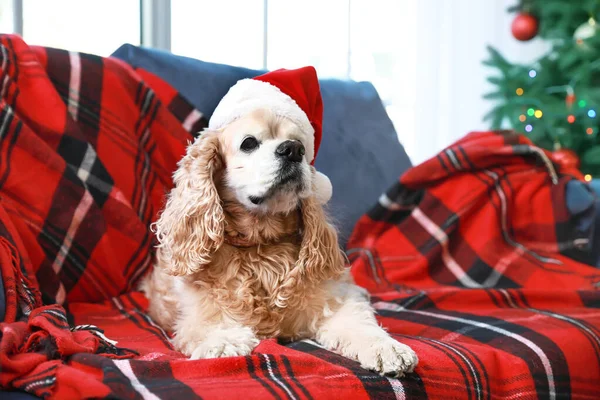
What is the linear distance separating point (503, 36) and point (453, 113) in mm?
753

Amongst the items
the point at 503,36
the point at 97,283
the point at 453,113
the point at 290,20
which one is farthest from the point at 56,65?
the point at 503,36

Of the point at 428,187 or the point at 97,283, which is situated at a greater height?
the point at 428,187

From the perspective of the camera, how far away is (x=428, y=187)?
8.02ft

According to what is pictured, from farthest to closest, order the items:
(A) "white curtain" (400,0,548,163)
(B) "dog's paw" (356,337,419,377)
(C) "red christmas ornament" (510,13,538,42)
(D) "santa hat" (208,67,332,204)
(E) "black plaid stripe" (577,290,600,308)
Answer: (A) "white curtain" (400,0,548,163)
(C) "red christmas ornament" (510,13,538,42)
(E) "black plaid stripe" (577,290,600,308)
(D) "santa hat" (208,67,332,204)
(B) "dog's paw" (356,337,419,377)

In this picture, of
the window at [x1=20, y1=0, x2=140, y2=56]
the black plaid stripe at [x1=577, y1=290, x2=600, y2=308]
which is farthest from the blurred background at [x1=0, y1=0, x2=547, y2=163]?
the black plaid stripe at [x1=577, y1=290, x2=600, y2=308]

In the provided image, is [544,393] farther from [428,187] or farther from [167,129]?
[167,129]

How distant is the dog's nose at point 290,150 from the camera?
1.47m

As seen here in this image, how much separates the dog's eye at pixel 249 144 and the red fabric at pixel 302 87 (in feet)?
0.60

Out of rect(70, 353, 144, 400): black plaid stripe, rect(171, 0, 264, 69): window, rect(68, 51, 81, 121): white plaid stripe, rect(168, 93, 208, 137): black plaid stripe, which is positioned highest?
rect(171, 0, 264, 69): window

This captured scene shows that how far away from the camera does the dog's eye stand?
155cm

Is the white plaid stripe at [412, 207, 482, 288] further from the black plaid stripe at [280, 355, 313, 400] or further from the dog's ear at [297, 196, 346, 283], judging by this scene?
the black plaid stripe at [280, 355, 313, 400]

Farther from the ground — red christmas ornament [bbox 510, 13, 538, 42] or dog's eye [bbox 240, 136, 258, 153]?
red christmas ornament [bbox 510, 13, 538, 42]

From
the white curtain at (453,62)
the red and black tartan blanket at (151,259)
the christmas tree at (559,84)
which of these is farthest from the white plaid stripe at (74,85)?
the white curtain at (453,62)

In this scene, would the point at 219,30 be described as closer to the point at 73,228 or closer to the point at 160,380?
the point at 73,228
